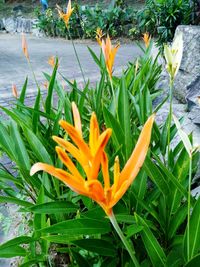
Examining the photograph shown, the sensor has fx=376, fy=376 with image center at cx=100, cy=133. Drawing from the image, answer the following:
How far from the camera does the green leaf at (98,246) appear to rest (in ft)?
3.31

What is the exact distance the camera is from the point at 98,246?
1056mm

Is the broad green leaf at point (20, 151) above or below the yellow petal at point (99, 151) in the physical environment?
below

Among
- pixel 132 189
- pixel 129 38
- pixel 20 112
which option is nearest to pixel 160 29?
pixel 20 112

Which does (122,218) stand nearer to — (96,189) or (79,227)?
(79,227)

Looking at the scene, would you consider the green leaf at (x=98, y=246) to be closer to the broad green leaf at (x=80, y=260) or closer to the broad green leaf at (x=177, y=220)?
the broad green leaf at (x=80, y=260)

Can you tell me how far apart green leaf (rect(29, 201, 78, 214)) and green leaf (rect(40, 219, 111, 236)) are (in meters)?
0.12

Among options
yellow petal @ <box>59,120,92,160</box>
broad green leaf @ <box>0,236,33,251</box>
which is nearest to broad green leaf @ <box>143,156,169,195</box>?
broad green leaf @ <box>0,236,33,251</box>

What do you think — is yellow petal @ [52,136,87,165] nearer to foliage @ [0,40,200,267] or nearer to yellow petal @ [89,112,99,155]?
yellow petal @ [89,112,99,155]

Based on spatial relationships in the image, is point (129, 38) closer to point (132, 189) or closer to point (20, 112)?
point (20, 112)

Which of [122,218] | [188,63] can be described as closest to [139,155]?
[122,218]

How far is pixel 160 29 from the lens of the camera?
4145 millimetres

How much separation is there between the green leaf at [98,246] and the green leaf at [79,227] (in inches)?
2.5

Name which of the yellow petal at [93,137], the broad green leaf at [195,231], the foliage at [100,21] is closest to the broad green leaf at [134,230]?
the broad green leaf at [195,231]

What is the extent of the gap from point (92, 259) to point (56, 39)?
1179 cm
